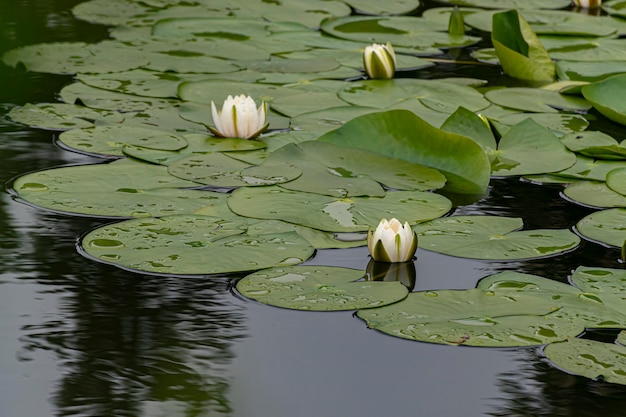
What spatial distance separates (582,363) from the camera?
1681mm

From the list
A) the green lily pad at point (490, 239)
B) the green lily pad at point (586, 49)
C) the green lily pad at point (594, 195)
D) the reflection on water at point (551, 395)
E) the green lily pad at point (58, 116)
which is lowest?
the reflection on water at point (551, 395)

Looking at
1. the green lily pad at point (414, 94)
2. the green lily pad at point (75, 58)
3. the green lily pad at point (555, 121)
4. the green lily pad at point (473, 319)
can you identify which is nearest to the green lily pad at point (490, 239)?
the green lily pad at point (473, 319)

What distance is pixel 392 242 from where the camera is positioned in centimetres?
207

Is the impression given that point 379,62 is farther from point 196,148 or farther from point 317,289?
point 317,289

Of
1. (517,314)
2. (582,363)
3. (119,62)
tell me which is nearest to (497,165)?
(517,314)

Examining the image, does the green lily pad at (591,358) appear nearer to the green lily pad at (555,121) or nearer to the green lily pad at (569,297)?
the green lily pad at (569,297)

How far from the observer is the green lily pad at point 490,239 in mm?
2141

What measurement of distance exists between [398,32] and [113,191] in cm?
194

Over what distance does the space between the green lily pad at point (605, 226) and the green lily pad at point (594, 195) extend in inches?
1.9

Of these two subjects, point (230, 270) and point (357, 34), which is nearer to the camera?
point (230, 270)

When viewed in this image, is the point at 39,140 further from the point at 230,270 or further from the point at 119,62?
the point at 230,270

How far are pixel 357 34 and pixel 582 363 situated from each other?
2504mm

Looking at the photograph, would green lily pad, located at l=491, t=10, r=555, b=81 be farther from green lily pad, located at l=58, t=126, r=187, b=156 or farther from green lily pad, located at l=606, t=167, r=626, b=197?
green lily pad, located at l=58, t=126, r=187, b=156

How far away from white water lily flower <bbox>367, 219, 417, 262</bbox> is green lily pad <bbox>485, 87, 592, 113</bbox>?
3.99 ft
